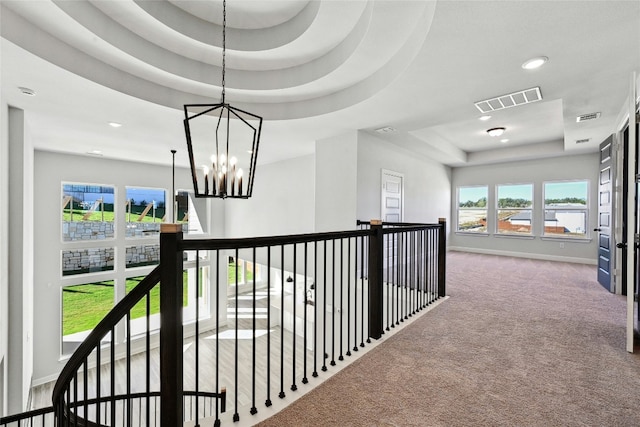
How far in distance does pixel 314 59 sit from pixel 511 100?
2459 millimetres

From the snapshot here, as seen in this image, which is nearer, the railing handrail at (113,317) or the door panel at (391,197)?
the railing handrail at (113,317)

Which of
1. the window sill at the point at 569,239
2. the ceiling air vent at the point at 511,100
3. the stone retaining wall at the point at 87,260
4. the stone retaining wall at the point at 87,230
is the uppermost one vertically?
the ceiling air vent at the point at 511,100

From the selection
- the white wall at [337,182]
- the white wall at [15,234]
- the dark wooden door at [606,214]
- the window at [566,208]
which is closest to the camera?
the white wall at [15,234]

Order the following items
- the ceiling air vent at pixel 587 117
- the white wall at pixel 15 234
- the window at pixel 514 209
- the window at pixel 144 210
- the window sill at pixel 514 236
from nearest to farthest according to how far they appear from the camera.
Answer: the white wall at pixel 15 234, the ceiling air vent at pixel 587 117, the window sill at pixel 514 236, the window at pixel 514 209, the window at pixel 144 210

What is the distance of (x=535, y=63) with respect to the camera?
2.63 metres

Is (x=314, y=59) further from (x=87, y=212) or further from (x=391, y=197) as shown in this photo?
(x=87, y=212)

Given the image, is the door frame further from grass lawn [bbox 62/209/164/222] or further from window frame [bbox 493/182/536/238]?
grass lawn [bbox 62/209/164/222]

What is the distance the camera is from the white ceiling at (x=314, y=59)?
220 centimetres

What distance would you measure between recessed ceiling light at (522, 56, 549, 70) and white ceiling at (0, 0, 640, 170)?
8cm

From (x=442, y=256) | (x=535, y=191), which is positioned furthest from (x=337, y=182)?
(x=535, y=191)

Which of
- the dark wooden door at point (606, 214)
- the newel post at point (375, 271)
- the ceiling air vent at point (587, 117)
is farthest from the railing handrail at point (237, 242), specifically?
the dark wooden door at point (606, 214)

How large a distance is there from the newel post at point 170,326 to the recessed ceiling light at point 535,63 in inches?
128

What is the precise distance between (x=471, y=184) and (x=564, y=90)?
5581 mm

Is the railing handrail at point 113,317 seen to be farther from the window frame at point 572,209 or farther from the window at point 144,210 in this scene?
the window frame at point 572,209
